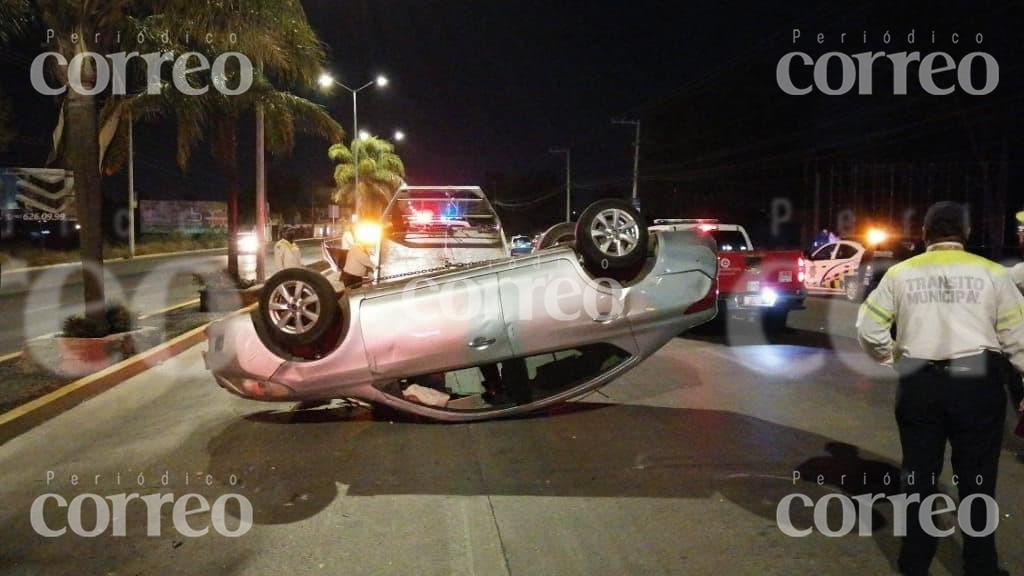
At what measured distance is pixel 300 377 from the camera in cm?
667

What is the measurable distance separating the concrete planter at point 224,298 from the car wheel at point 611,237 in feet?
35.4

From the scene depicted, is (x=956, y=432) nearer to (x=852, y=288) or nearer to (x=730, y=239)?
(x=730, y=239)

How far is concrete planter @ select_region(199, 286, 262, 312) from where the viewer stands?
1655 centimetres

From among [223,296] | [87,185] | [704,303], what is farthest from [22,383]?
[223,296]

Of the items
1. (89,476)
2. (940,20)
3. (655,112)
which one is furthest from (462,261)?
(655,112)

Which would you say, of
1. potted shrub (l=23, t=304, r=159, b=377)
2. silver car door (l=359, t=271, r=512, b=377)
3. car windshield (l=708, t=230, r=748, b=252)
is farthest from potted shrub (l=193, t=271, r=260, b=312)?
silver car door (l=359, t=271, r=512, b=377)

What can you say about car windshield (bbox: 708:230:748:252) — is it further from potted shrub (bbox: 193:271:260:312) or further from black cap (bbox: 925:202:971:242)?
black cap (bbox: 925:202:971:242)

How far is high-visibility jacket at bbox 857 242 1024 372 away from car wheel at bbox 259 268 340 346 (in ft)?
13.2

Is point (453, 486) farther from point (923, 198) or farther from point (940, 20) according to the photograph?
point (923, 198)

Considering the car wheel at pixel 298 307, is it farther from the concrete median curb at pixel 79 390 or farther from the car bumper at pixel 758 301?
the car bumper at pixel 758 301

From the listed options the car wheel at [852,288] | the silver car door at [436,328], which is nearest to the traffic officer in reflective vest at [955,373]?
the silver car door at [436,328]

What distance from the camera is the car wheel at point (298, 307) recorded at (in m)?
6.59

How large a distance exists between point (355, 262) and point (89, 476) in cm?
776

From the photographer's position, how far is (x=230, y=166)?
20344 mm
